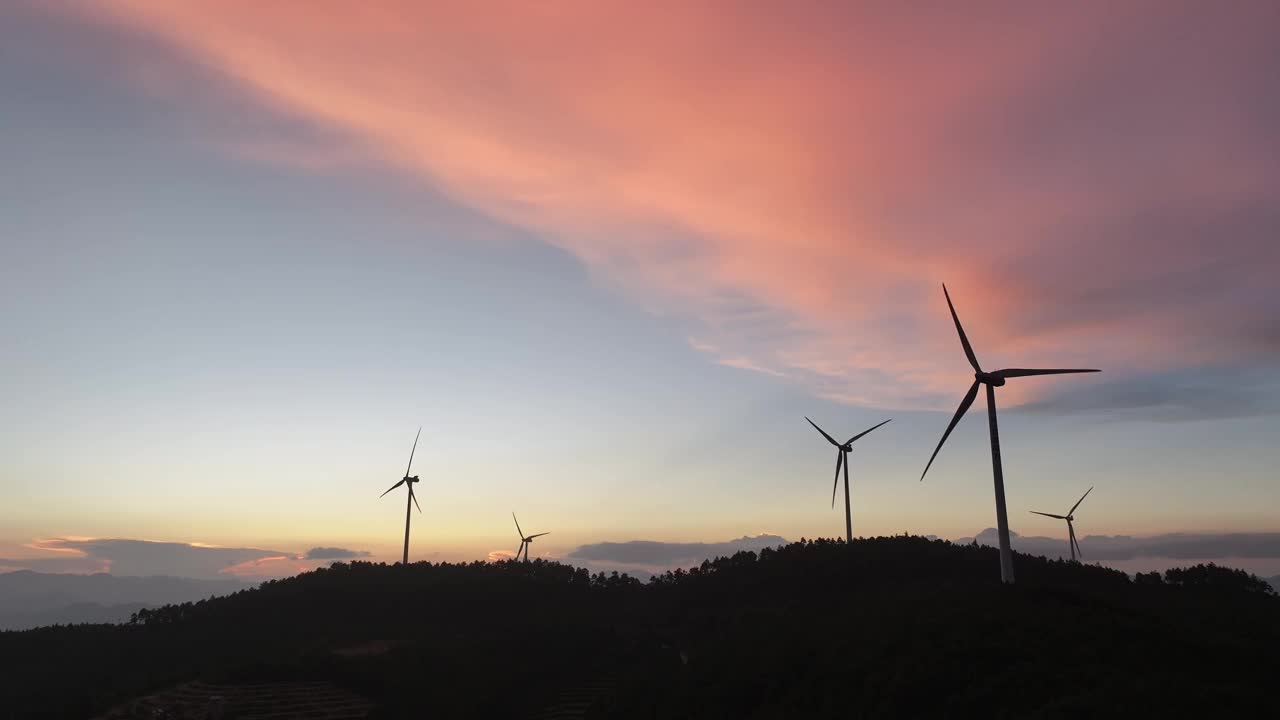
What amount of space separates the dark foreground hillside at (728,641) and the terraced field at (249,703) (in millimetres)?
1857

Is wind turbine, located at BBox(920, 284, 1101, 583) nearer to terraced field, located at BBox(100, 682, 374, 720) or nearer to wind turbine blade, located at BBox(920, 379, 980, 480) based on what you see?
wind turbine blade, located at BBox(920, 379, 980, 480)

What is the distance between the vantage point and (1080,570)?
355 ft

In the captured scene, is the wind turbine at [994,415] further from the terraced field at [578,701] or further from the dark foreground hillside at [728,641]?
the terraced field at [578,701]

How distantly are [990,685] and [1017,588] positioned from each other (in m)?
21.9

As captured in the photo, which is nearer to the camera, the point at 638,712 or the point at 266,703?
the point at 638,712

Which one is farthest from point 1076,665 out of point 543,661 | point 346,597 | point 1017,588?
point 346,597

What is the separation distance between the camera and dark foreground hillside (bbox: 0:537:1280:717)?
39781 millimetres

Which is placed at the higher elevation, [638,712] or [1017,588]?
[1017,588]

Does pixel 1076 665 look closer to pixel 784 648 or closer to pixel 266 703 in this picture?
pixel 784 648

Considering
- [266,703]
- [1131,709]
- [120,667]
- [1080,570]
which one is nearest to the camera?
[1131,709]

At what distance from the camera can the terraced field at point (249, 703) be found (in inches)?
2399

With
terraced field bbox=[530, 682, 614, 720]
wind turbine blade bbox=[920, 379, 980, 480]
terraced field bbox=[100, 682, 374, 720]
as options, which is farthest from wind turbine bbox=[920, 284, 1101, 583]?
terraced field bbox=[100, 682, 374, 720]

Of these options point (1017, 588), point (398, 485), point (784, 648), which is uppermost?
point (398, 485)

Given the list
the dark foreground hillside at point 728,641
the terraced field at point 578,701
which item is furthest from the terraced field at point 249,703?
the terraced field at point 578,701
